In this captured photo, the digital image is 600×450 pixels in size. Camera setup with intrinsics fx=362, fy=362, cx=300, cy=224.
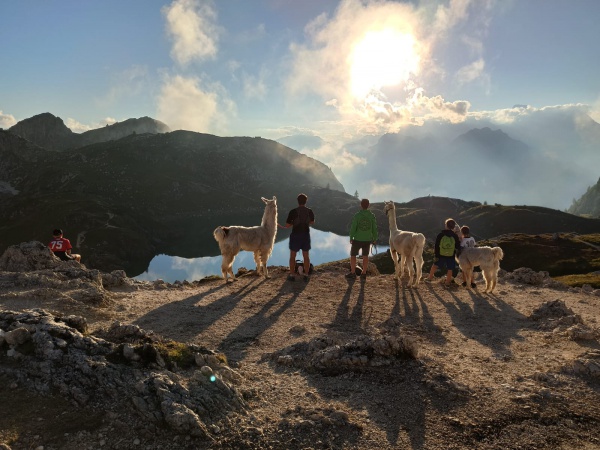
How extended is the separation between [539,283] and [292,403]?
19.6m

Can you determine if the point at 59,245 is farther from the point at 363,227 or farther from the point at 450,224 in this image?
the point at 450,224

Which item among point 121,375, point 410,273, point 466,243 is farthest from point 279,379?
point 466,243

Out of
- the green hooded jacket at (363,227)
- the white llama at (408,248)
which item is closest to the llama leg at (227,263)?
the green hooded jacket at (363,227)

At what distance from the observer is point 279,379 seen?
7562mm

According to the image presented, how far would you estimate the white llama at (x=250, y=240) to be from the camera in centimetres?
1705

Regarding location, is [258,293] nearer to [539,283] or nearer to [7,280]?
[7,280]

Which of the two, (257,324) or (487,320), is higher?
(487,320)

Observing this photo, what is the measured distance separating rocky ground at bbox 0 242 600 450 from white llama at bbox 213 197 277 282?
15.1 ft

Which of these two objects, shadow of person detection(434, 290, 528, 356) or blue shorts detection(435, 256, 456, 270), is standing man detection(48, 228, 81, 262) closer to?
shadow of person detection(434, 290, 528, 356)

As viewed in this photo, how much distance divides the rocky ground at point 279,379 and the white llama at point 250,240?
15.1 feet

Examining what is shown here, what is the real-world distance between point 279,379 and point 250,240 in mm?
10398

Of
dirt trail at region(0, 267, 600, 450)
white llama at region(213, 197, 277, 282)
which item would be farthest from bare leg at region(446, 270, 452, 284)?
white llama at region(213, 197, 277, 282)

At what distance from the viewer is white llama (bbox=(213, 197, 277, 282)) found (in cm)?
1705

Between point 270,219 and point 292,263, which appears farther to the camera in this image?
point 270,219
